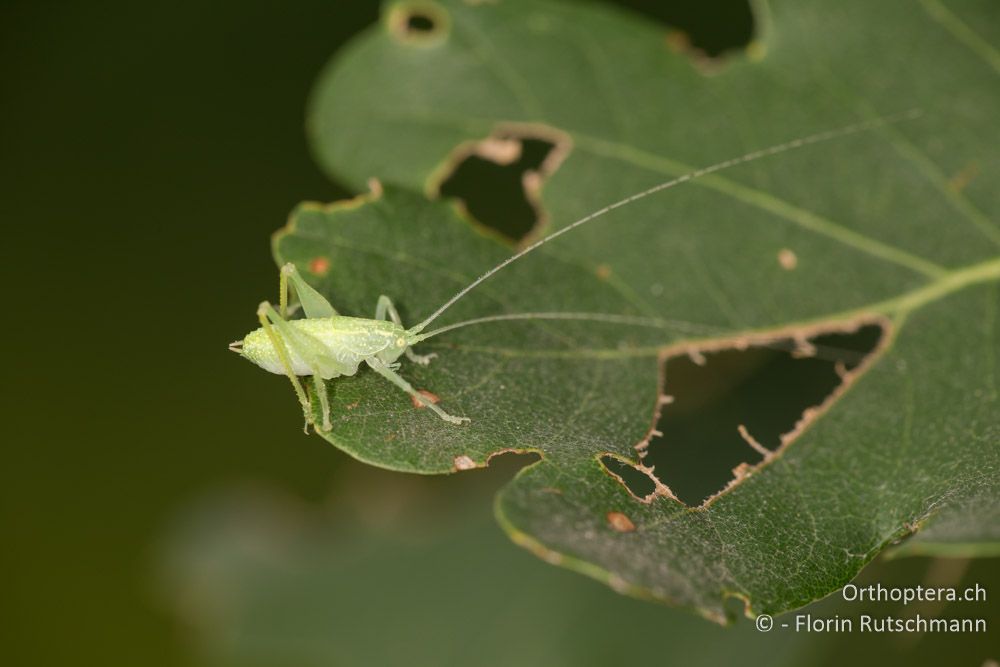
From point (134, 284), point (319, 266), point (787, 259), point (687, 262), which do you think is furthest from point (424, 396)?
point (134, 284)

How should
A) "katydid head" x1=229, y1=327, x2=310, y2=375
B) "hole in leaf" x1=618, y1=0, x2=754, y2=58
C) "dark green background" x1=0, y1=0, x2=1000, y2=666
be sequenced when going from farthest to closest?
"dark green background" x1=0, y1=0, x2=1000, y2=666
"hole in leaf" x1=618, y1=0, x2=754, y2=58
"katydid head" x1=229, y1=327, x2=310, y2=375

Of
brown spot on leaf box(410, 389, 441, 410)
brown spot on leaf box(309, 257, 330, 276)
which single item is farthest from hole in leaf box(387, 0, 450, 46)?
brown spot on leaf box(410, 389, 441, 410)

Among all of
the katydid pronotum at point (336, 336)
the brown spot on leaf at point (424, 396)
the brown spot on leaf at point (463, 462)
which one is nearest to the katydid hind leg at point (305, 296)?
the katydid pronotum at point (336, 336)

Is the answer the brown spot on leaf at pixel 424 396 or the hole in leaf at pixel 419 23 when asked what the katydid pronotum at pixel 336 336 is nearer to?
the brown spot on leaf at pixel 424 396

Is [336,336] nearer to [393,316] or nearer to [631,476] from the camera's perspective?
[393,316]

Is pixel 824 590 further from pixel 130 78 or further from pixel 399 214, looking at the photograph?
pixel 130 78

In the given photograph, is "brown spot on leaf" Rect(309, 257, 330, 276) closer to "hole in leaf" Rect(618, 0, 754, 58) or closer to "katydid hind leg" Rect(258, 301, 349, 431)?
"katydid hind leg" Rect(258, 301, 349, 431)

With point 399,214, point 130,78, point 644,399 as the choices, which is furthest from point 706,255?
point 130,78
